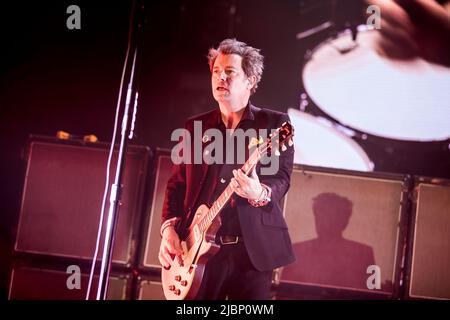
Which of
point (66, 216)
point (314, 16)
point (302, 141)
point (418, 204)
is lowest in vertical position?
point (66, 216)

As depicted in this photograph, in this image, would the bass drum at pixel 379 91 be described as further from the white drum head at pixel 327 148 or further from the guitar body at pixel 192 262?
the guitar body at pixel 192 262

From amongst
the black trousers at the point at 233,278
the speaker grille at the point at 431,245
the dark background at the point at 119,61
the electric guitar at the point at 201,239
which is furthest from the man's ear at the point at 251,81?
the dark background at the point at 119,61

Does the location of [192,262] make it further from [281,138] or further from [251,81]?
[251,81]

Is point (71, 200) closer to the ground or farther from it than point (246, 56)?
closer to the ground

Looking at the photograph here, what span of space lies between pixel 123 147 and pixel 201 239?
2.23 ft

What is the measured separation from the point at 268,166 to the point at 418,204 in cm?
155

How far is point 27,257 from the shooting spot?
400 cm

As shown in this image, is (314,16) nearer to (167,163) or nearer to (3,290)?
(167,163)

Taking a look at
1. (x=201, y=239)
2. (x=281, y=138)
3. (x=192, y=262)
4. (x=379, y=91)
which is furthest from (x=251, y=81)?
(x=379, y=91)

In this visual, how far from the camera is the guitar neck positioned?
9.28 feet

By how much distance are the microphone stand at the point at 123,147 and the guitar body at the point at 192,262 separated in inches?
18.2

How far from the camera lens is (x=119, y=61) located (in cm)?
512
